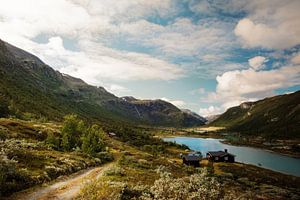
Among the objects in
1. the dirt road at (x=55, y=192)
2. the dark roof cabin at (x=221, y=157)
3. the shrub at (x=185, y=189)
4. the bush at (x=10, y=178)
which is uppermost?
the shrub at (x=185, y=189)

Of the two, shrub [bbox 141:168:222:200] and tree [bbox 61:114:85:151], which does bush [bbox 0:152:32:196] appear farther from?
tree [bbox 61:114:85:151]

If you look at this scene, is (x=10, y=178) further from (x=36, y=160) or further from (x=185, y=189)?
(x=185, y=189)

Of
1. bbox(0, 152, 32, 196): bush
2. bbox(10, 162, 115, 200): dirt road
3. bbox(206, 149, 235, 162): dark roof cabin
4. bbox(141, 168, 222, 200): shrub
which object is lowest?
bbox(206, 149, 235, 162): dark roof cabin

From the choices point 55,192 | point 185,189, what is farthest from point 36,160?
point 185,189

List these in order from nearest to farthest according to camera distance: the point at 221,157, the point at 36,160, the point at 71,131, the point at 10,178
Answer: the point at 10,178
the point at 36,160
the point at 71,131
the point at 221,157

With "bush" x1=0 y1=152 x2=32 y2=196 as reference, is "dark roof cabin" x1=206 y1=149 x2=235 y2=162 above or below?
below

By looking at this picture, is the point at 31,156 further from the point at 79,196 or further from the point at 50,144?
the point at 50,144

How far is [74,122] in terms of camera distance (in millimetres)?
96688

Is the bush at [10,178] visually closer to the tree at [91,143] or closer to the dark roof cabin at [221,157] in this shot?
the tree at [91,143]

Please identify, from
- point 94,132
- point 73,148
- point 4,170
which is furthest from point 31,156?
point 94,132

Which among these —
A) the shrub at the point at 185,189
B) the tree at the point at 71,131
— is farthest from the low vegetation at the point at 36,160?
the shrub at the point at 185,189

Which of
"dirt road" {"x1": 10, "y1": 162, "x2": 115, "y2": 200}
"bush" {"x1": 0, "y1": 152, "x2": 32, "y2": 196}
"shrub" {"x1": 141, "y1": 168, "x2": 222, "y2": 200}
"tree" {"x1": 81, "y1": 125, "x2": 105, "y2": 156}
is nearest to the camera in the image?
"shrub" {"x1": 141, "y1": 168, "x2": 222, "y2": 200}

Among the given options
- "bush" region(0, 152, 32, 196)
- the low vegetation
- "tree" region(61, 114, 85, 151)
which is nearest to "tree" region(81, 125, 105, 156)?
the low vegetation

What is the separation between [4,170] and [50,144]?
51232 millimetres
